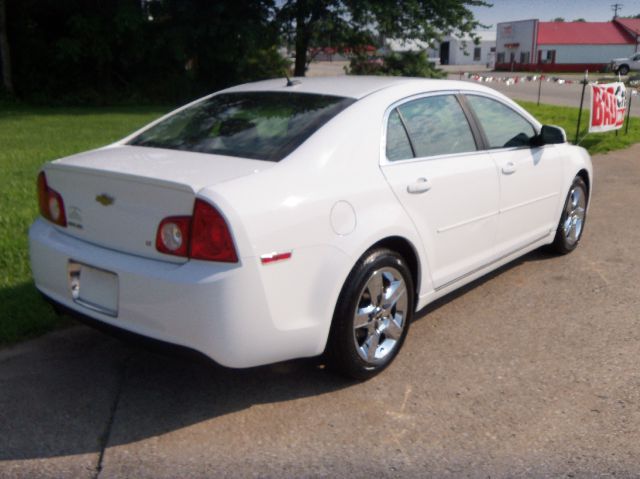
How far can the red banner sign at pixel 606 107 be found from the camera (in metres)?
11.8

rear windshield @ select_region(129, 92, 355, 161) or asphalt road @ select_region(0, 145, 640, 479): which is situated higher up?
rear windshield @ select_region(129, 92, 355, 161)

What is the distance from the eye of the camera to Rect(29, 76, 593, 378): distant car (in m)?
3.01

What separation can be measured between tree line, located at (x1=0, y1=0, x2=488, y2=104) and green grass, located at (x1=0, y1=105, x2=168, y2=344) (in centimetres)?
286

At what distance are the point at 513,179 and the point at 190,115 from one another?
7.17 ft

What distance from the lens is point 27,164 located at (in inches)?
388

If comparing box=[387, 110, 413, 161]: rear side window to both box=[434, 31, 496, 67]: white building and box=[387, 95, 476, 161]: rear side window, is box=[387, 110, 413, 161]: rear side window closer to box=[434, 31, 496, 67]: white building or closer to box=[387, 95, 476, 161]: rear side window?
box=[387, 95, 476, 161]: rear side window

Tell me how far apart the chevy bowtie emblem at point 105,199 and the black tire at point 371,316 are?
1179 mm

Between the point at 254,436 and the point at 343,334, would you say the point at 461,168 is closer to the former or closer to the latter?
the point at 343,334

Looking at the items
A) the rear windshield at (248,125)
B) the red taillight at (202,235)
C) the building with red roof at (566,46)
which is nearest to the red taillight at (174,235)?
the red taillight at (202,235)

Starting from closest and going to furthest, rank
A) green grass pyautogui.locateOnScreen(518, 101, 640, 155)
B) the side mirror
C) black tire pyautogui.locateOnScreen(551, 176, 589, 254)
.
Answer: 1. the side mirror
2. black tire pyautogui.locateOnScreen(551, 176, 589, 254)
3. green grass pyautogui.locateOnScreen(518, 101, 640, 155)

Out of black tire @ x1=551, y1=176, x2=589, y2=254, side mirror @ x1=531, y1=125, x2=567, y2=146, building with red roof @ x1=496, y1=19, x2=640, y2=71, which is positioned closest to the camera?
side mirror @ x1=531, y1=125, x2=567, y2=146

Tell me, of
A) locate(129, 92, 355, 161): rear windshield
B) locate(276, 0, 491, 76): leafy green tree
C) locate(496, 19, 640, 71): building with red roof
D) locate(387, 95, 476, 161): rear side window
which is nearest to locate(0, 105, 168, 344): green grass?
locate(129, 92, 355, 161): rear windshield

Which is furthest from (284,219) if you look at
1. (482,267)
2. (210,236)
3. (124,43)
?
(124,43)

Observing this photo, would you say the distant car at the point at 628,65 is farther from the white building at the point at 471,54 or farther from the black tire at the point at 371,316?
the black tire at the point at 371,316
